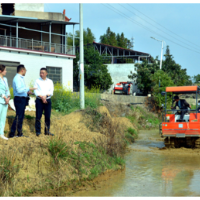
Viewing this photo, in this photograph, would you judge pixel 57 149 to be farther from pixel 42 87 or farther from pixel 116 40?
pixel 116 40

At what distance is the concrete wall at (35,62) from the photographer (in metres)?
24.6

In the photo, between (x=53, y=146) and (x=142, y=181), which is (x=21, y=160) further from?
(x=142, y=181)

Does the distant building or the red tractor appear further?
the distant building

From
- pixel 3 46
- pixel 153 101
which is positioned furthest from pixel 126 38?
pixel 3 46

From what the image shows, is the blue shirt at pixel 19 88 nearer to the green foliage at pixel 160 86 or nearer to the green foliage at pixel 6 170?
the green foliage at pixel 6 170

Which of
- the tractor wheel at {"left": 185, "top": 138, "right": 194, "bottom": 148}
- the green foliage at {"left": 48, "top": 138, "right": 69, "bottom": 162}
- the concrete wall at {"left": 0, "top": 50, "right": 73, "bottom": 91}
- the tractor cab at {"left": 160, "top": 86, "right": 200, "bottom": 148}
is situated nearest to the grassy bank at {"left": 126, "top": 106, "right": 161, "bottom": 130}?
the concrete wall at {"left": 0, "top": 50, "right": 73, "bottom": 91}

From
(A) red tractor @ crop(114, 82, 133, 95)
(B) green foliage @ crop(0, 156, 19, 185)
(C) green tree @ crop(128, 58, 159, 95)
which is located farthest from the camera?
(A) red tractor @ crop(114, 82, 133, 95)

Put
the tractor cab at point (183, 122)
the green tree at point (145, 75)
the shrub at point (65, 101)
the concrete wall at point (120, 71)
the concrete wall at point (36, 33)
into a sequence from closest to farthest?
1. the tractor cab at point (183, 122)
2. the shrub at point (65, 101)
3. the concrete wall at point (36, 33)
4. the green tree at point (145, 75)
5. the concrete wall at point (120, 71)

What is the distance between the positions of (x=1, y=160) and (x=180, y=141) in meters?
9.19

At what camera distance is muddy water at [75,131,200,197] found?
7000 millimetres

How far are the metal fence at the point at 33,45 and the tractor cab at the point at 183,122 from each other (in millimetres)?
15690

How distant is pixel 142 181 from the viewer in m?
8.00

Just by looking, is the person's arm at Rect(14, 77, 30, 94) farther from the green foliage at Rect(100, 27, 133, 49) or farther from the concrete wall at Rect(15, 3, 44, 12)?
the green foliage at Rect(100, 27, 133, 49)

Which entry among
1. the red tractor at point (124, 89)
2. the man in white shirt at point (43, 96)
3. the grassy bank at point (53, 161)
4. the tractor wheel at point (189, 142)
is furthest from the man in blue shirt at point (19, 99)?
the red tractor at point (124, 89)
